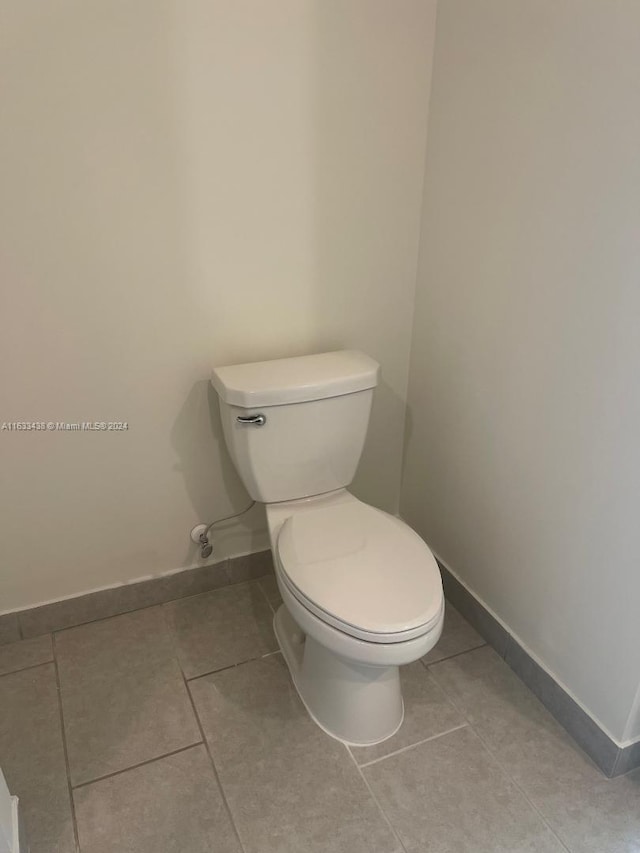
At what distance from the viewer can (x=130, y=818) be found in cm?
136

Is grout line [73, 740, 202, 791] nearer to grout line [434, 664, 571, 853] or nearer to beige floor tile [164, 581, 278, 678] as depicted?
beige floor tile [164, 581, 278, 678]

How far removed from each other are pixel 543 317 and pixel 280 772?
122 centimetres

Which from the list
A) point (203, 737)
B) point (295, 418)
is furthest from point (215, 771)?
point (295, 418)

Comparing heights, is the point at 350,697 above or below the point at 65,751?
above

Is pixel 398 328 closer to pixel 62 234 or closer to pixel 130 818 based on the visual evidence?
pixel 62 234

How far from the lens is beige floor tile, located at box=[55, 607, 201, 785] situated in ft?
4.93

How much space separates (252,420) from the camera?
5.16ft

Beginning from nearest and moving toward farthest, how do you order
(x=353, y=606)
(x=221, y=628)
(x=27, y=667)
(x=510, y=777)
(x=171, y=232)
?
(x=353, y=606)
(x=510, y=777)
(x=171, y=232)
(x=27, y=667)
(x=221, y=628)

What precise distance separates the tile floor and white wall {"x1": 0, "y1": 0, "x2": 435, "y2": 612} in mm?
307

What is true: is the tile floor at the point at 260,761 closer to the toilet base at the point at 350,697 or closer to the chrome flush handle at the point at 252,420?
the toilet base at the point at 350,697

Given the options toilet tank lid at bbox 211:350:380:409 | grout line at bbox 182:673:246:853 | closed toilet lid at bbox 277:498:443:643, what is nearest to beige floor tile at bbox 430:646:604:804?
closed toilet lid at bbox 277:498:443:643

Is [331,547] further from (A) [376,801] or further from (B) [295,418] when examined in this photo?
(A) [376,801]

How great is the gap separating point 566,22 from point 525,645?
1.46m

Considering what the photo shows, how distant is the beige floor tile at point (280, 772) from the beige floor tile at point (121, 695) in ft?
0.26
